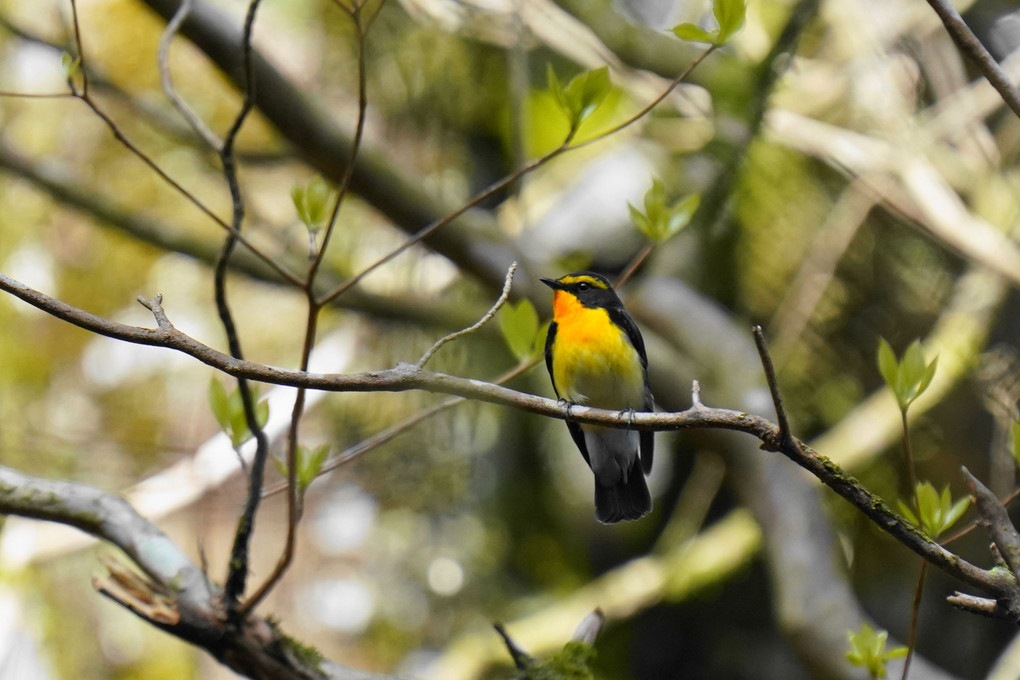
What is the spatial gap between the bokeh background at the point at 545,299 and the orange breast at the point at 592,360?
0.41 meters

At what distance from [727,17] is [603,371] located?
1.52m

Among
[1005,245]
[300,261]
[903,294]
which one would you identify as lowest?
[1005,245]

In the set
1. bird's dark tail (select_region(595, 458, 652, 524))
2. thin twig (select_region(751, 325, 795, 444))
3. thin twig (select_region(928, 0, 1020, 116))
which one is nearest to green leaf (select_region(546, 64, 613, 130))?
thin twig (select_region(928, 0, 1020, 116))

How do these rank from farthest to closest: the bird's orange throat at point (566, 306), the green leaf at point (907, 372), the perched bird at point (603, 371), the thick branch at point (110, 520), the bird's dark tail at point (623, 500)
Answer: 1. the bird's orange throat at point (566, 306)
2. the perched bird at point (603, 371)
3. the bird's dark tail at point (623, 500)
4. the thick branch at point (110, 520)
5. the green leaf at point (907, 372)

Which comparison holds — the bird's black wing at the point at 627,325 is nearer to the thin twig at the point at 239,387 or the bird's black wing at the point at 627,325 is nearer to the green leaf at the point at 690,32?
the green leaf at the point at 690,32

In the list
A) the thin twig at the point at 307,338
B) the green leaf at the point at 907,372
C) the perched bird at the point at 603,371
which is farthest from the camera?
the perched bird at the point at 603,371

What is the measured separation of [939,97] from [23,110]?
206 inches

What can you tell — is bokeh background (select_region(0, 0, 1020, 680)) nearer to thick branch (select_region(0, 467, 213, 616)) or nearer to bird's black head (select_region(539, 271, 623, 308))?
bird's black head (select_region(539, 271, 623, 308))

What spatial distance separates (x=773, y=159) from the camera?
4.47m

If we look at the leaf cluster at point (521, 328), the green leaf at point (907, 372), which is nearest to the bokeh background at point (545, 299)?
the leaf cluster at point (521, 328)

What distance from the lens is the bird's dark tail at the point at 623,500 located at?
297 centimetres

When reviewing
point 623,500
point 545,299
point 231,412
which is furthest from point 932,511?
point 545,299

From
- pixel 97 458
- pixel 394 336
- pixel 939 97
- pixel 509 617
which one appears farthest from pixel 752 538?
pixel 97 458

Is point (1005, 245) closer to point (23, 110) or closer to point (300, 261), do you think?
point (300, 261)
